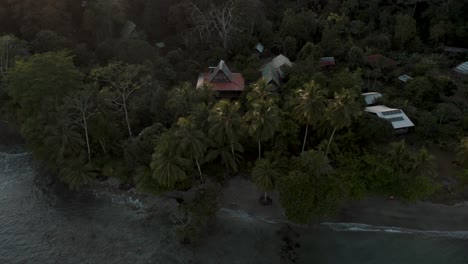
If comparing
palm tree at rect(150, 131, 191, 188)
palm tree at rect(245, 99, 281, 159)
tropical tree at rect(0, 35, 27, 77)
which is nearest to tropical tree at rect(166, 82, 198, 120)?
palm tree at rect(150, 131, 191, 188)

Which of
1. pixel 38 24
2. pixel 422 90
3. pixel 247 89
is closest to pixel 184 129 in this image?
pixel 247 89

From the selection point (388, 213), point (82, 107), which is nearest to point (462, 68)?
point (388, 213)

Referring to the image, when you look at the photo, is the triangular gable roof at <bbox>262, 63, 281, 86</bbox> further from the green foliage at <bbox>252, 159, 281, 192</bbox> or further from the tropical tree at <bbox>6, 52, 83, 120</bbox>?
the tropical tree at <bbox>6, 52, 83, 120</bbox>

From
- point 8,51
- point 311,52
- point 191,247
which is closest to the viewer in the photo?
point 191,247

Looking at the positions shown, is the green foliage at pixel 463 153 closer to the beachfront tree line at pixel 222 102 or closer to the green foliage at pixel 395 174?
the beachfront tree line at pixel 222 102

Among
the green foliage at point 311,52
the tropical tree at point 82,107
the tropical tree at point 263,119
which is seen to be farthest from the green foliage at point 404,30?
the tropical tree at point 82,107

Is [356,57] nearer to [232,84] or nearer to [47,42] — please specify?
[232,84]
